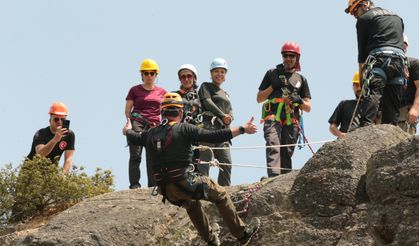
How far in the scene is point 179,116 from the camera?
13.3 metres

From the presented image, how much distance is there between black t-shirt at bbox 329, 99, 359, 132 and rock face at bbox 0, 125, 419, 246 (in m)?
1.47

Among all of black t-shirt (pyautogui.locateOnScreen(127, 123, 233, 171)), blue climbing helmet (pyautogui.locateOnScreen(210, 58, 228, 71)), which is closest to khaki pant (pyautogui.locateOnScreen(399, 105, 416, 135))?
blue climbing helmet (pyautogui.locateOnScreen(210, 58, 228, 71))

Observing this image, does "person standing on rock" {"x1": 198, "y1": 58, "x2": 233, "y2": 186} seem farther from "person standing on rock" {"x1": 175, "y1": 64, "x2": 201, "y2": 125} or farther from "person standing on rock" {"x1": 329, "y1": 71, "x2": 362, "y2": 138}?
"person standing on rock" {"x1": 329, "y1": 71, "x2": 362, "y2": 138}

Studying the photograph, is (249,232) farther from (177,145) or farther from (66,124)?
(66,124)

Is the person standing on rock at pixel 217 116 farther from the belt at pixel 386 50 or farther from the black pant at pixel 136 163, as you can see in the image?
the belt at pixel 386 50

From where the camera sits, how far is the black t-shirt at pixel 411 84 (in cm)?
1494

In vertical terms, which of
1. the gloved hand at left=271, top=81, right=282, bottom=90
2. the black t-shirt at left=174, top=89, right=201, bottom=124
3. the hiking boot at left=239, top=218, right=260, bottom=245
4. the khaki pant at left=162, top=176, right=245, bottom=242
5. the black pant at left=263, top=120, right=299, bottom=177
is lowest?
the hiking boot at left=239, top=218, right=260, bottom=245

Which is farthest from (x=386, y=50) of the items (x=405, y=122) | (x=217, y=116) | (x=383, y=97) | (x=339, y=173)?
(x=217, y=116)

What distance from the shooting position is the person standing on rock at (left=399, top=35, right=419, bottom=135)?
48.1 feet

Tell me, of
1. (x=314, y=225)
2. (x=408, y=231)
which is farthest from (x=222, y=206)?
(x=408, y=231)

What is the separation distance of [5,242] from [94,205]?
1.70 m

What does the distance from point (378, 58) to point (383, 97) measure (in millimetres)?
685

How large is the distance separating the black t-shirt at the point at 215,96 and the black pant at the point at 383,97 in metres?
2.75

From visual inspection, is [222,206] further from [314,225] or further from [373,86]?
[373,86]
